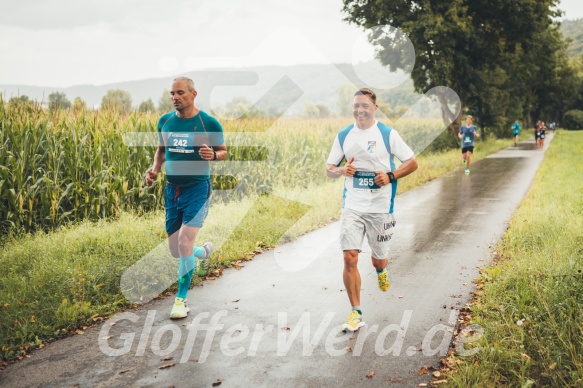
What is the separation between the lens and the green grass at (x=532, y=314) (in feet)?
11.8

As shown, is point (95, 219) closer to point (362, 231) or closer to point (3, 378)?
point (3, 378)

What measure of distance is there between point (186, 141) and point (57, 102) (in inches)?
227

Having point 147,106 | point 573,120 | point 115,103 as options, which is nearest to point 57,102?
point 115,103

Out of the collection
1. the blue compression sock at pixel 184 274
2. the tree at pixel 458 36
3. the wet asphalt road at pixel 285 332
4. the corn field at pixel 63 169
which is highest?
the tree at pixel 458 36

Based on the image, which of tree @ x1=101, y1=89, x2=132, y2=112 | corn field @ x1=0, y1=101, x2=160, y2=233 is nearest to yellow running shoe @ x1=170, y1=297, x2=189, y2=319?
corn field @ x1=0, y1=101, x2=160, y2=233

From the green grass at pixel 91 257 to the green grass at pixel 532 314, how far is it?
345 centimetres

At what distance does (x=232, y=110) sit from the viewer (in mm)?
14523

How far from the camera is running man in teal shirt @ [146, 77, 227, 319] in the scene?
196 inches

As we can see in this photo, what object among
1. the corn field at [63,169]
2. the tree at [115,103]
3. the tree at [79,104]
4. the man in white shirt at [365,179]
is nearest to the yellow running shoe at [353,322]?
the man in white shirt at [365,179]

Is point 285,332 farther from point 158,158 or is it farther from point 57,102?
point 57,102

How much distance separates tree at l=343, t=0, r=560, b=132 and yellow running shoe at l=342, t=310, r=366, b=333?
24.2 m

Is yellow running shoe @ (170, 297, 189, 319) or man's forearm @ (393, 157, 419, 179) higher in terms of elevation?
man's forearm @ (393, 157, 419, 179)

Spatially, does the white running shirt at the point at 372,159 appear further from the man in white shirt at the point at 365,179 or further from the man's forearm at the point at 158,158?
the man's forearm at the point at 158,158

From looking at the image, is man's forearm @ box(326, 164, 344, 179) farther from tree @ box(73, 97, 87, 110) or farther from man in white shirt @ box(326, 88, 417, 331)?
tree @ box(73, 97, 87, 110)
